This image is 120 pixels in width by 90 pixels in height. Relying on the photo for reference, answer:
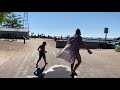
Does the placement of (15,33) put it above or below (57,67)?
below

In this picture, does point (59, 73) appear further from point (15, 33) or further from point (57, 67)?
point (15, 33)

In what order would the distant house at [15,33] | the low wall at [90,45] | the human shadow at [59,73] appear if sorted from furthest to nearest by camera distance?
the distant house at [15,33] < the low wall at [90,45] < the human shadow at [59,73]

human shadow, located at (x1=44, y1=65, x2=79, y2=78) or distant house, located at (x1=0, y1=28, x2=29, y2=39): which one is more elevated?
human shadow, located at (x1=44, y1=65, x2=79, y2=78)

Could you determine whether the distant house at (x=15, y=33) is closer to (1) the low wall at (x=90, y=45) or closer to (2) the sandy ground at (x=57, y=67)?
(1) the low wall at (x=90, y=45)

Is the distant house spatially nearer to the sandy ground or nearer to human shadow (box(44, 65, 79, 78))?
the sandy ground

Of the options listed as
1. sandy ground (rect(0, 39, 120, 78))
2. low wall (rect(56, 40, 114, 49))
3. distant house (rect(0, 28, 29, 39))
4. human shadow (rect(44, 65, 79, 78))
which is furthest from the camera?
distant house (rect(0, 28, 29, 39))

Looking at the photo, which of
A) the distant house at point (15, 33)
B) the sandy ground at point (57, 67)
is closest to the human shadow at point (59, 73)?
the sandy ground at point (57, 67)

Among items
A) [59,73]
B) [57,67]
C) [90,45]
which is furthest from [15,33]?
[59,73]

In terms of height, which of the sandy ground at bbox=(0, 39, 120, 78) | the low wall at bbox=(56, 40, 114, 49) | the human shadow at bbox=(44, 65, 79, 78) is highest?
the human shadow at bbox=(44, 65, 79, 78)

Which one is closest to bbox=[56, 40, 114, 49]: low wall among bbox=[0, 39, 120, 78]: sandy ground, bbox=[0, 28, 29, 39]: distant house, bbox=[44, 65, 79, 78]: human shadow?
bbox=[0, 39, 120, 78]: sandy ground

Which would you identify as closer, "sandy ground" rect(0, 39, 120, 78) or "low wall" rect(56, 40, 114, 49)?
"sandy ground" rect(0, 39, 120, 78)
